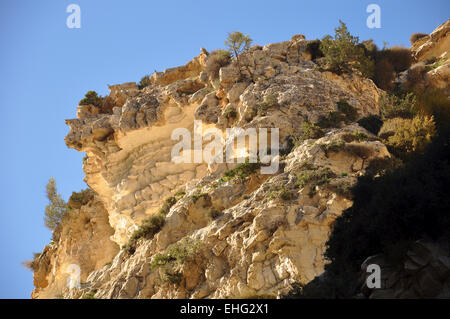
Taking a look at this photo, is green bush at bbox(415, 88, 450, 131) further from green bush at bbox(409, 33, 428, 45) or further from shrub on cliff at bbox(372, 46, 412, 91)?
green bush at bbox(409, 33, 428, 45)

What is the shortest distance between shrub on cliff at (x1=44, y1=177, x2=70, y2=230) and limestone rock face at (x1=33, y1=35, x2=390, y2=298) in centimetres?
209

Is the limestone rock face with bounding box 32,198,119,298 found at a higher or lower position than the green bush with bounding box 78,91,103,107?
lower

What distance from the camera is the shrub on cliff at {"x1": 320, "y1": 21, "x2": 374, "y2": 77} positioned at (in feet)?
88.9

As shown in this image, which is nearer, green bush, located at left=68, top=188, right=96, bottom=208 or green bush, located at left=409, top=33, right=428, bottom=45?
green bush, located at left=68, top=188, right=96, bottom=208

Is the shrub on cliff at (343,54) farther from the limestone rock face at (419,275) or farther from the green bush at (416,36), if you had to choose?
the limestone rock face at (419,275)

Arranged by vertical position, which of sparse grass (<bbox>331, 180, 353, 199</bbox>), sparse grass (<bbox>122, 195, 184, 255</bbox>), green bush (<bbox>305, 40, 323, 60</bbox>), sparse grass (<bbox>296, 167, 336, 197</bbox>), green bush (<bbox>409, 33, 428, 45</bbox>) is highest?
green bush (<bbox>409, 33, 428, 45</bbox>)

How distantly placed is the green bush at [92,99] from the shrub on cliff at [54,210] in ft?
28.2

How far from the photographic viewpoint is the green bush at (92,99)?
107ft

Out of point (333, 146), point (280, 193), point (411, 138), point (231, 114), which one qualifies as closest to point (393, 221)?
point (280, 193)

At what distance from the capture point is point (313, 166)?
18.2 meters

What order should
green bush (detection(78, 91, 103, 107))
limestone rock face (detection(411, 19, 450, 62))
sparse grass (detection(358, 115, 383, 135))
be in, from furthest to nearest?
limestone rock face (detection(411, 19, 450, 62)) < green bush (detection(78, 91, 103, 107)) < sparse grass (detection(358, 115, 383, 135))

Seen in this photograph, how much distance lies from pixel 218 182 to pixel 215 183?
0.48 feet

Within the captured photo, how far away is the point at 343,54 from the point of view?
27219 millimetres


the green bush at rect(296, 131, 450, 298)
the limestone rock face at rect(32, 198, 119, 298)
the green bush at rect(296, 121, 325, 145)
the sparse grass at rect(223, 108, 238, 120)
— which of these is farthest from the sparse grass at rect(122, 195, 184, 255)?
the green bush at rect(296, 131, 450, 298)
